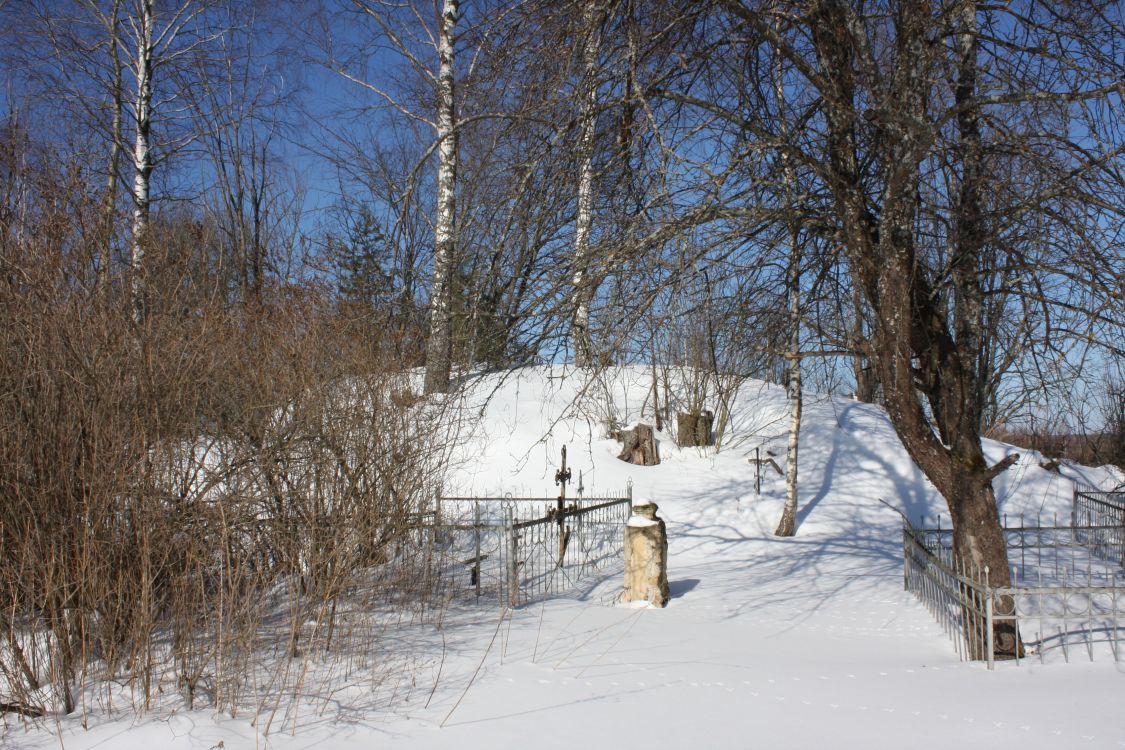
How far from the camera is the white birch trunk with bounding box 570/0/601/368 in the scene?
5.32 metres

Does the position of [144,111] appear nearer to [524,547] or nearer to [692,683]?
[524,547]

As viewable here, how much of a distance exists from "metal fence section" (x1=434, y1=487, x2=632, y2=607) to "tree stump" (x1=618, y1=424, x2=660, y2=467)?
241 centimetres

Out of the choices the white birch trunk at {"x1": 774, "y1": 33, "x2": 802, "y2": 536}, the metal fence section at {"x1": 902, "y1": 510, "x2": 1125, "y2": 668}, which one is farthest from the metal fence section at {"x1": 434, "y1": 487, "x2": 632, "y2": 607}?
the metal fence section at {"x1": 902, "y1": 510, "x2": 1125, "y2": 668}

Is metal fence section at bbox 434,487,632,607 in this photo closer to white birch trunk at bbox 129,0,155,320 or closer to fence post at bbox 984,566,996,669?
fence post at bbox 984,566,996,669

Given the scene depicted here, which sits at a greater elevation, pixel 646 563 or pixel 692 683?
pixel 646 563

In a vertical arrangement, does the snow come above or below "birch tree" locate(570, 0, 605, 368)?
below

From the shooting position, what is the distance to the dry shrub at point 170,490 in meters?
4.51

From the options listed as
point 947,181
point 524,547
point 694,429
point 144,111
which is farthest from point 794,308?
point 144,111

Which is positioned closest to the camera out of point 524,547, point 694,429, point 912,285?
point 912,285

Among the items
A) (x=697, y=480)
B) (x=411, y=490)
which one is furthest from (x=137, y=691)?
(x=697, y=480)

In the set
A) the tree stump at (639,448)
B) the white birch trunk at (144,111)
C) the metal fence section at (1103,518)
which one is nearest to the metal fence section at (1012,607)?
the metal fence section at (1103,518)

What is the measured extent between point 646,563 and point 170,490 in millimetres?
5050

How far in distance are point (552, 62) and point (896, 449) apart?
13553mm

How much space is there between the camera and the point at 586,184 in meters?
5.73
